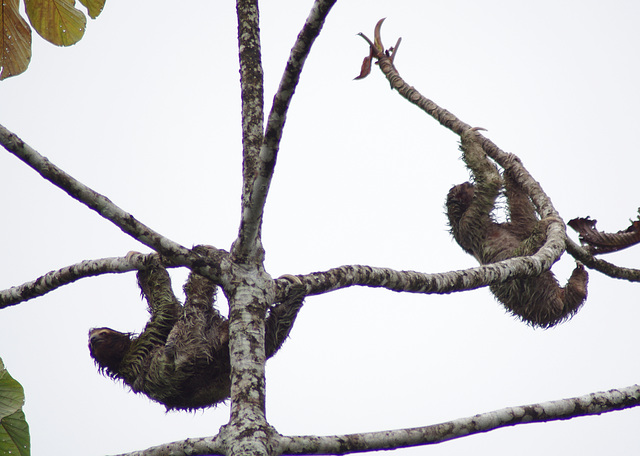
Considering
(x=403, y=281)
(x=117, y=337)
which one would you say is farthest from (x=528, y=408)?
(x=117, y=337)

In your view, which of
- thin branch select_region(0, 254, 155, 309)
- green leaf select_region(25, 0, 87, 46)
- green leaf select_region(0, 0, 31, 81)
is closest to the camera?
green leaf select_region(0, 0, 31, 81)

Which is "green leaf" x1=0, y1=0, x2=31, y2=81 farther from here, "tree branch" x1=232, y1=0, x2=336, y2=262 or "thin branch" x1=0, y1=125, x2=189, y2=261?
"tree branch" x1=232, y1=0, x2=336, y2=262

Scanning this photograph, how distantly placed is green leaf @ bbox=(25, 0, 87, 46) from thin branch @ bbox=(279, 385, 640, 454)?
2.43 m

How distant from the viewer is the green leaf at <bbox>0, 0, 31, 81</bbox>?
3137 mm

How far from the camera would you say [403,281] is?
4219mm

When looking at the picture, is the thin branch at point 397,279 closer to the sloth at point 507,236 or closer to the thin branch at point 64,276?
the thin branch at point 64,276

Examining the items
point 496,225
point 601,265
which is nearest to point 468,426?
point 601,265

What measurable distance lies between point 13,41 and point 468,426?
310cm

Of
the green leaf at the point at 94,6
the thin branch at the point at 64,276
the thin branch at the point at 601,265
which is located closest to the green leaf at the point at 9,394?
the green leaf at the point at 94,6

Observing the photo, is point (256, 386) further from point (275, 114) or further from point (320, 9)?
point (320, 9)

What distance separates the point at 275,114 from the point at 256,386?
145 cm

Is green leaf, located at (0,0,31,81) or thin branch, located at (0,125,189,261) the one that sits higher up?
green leaf, located at (0,0,31,81)

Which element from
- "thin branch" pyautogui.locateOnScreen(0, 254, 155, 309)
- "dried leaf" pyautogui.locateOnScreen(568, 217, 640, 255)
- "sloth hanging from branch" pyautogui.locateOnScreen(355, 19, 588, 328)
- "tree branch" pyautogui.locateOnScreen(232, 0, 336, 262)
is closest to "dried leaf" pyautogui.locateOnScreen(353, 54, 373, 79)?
"sloth hanging from branch" pyautogui.locateOnScreen(355, 19, 588, 328)

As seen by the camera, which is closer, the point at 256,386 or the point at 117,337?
the point at 256,386
